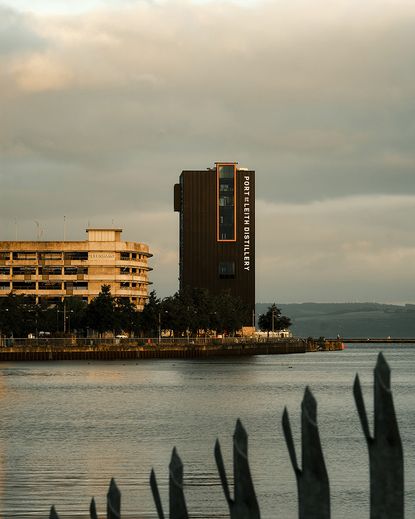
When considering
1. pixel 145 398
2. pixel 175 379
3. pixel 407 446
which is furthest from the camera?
pixel 175 379

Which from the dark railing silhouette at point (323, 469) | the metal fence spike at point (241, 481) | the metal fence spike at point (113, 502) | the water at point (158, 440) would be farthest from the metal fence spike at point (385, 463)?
the water at point (158, 440)

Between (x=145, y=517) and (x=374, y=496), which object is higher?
(x=374, y=496)

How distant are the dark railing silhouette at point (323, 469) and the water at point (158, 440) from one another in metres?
29.0

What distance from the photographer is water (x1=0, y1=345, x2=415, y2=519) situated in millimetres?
42062

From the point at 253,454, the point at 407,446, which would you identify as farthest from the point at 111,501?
the point at 407,446

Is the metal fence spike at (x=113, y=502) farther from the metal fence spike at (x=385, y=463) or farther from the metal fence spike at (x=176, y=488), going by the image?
the metal fence spike at (x=385, y=463)

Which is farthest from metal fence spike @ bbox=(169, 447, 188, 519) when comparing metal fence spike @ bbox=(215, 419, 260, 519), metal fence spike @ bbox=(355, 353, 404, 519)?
metal fence spike @ bbox=(355, 353, 404, 519)

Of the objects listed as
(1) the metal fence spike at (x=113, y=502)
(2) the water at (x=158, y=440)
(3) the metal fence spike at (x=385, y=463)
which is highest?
(3) the metal fence spike at (x=385, y=463)

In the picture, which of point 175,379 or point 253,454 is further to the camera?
point 175,379

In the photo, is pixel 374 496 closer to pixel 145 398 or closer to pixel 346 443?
pixel 346 443

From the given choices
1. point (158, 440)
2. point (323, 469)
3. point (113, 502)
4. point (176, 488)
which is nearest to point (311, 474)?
point (323, 469)

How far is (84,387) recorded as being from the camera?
133875 mm

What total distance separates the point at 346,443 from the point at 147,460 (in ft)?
47.9

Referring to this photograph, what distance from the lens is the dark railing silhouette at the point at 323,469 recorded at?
7.77 metres
